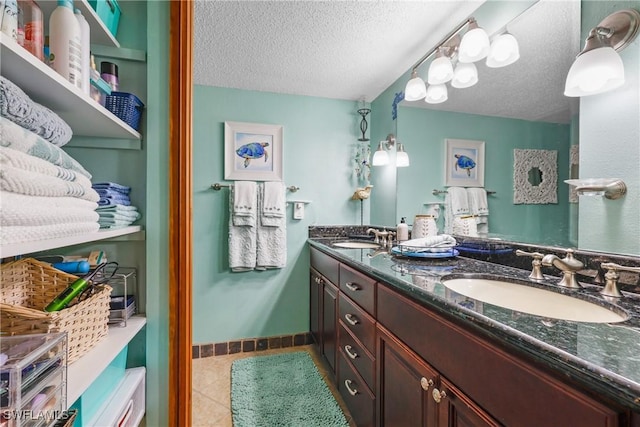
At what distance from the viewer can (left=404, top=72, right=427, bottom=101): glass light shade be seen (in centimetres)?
176

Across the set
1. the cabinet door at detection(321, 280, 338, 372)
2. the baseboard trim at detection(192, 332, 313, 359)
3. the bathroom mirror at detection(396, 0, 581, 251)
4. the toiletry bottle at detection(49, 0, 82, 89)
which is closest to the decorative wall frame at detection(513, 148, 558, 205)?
the bathroom mirror at detection(396, 0, 581, 251)

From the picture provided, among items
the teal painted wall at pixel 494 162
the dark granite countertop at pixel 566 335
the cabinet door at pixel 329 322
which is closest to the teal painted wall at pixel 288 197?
the cabinet door at pixel 329 322

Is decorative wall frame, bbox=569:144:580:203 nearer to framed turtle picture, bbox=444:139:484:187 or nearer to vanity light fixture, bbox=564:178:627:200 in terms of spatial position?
vanity light fixture, bbox=564:178:627:200

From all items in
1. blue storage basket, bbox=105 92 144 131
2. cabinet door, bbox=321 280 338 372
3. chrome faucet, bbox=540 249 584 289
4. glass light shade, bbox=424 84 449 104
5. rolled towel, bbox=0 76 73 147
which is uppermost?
glass light shade, bbox=424 84 449 104

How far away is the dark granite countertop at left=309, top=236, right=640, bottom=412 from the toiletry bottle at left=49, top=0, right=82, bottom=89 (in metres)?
1.12

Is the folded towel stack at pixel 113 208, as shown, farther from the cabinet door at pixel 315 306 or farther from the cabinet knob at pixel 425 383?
the cabinet door at pixel 315 306

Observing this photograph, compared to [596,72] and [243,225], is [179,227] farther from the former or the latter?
[596,72]

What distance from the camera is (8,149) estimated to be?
52cm

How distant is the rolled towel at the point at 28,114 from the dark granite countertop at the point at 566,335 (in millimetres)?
1049

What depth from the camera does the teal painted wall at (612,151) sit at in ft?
2.77

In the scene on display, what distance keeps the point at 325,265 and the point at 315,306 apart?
47 cm

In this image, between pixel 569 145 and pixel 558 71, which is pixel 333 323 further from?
pixel 558 71

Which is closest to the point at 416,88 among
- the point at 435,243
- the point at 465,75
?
the point at 465,75

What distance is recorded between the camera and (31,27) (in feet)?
2.13
